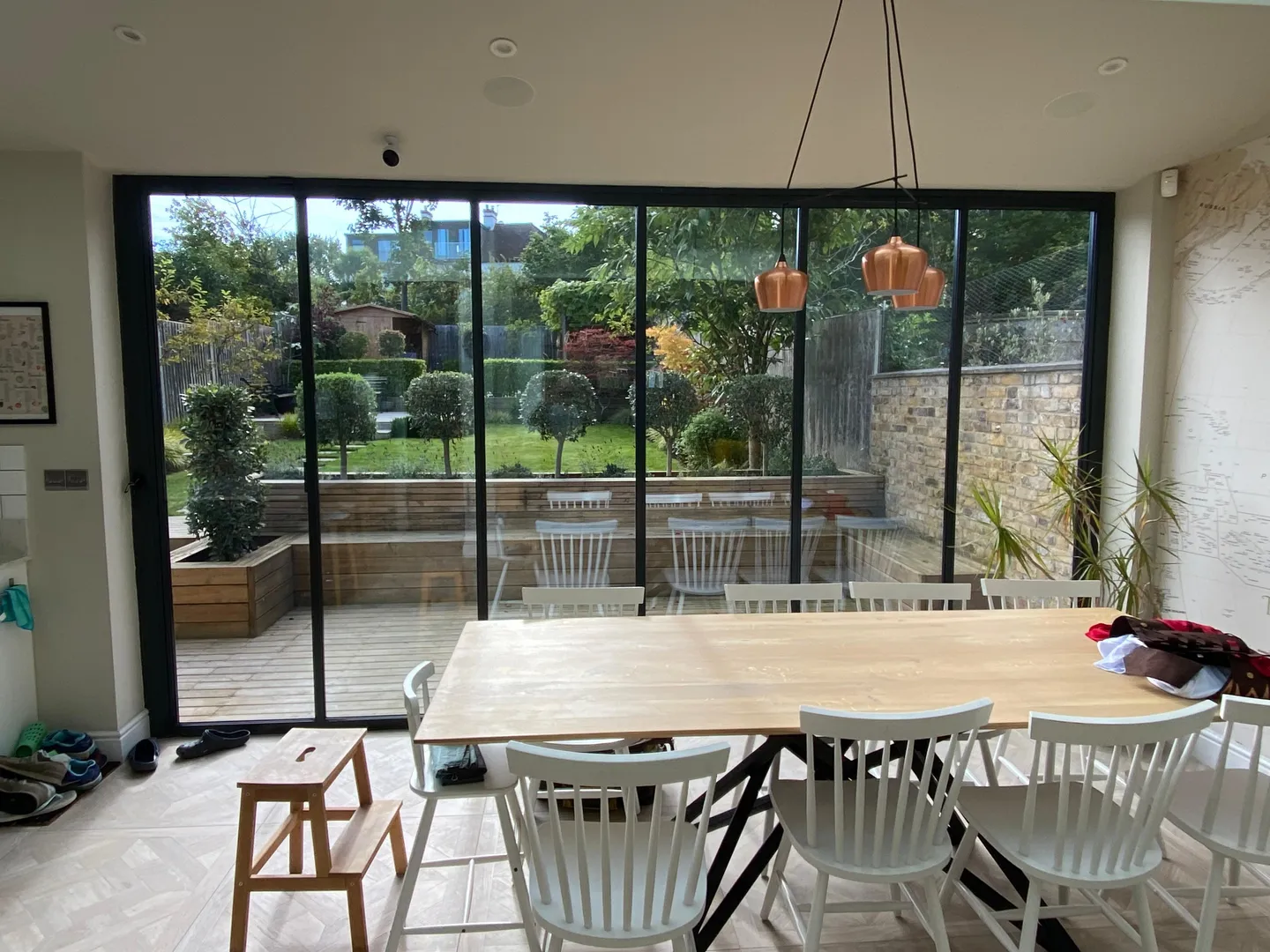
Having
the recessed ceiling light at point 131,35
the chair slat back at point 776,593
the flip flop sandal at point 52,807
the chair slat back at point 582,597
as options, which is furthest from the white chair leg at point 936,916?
the recessed ceiling light at point 131,35

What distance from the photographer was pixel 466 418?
345 cm

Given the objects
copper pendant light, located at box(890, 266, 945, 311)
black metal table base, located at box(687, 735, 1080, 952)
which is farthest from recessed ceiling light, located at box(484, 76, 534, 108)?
black metal table base, located at box(687, 735, 1080, 952)

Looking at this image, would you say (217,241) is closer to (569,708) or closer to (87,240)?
(87,240)

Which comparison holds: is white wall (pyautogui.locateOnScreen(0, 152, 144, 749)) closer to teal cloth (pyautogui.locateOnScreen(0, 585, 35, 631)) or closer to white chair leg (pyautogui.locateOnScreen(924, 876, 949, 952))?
teal cloth (pyautogui.locateOnScreen(0, 585, 35, 631))

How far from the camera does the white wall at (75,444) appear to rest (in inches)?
114

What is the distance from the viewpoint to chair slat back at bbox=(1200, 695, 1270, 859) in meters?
1.69

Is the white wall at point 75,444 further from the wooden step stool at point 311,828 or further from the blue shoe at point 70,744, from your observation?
the wooden step stool at point 311,828

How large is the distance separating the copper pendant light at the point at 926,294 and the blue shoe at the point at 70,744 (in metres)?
3.60

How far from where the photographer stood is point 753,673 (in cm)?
212

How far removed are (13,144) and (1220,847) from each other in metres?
4.61

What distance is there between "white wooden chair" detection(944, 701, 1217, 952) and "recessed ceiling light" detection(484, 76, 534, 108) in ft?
8.40

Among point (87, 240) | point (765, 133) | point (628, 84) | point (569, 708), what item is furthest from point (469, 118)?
point (569, 708)

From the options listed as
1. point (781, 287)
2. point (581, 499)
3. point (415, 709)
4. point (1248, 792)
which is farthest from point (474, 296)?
point (1248, 792)

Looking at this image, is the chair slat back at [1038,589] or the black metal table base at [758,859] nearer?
the black metal table base at [758,859]
